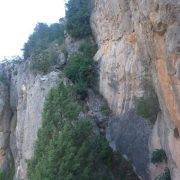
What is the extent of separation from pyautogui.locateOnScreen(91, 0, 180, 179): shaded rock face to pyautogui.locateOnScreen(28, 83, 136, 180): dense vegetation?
123 centimetres

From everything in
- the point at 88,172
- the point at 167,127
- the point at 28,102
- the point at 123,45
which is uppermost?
the point at 123,45

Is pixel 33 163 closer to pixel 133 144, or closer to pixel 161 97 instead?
pixel 133 144

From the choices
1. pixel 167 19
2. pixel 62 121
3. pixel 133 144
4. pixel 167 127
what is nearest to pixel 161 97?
pixel 167 127

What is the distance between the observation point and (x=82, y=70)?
3184 cm

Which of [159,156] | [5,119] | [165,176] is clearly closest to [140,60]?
[159,156]

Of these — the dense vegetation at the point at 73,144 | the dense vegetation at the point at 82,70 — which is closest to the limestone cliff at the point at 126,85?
the dense vegetation at the point at 82,70

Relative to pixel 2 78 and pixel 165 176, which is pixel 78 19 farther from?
pixel 165 176

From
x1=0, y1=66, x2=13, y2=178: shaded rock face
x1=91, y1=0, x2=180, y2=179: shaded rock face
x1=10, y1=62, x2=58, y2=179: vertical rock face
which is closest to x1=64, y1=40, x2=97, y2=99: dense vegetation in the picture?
x1=91, y1=0, x2=180, y2=179: shaded rock face

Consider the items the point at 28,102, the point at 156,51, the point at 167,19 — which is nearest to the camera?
the point at 167,19

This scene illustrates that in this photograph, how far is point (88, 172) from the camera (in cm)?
2562

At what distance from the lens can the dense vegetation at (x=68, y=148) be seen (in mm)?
25562

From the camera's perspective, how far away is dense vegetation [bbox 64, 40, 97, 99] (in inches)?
1246

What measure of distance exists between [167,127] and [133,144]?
19.7ft

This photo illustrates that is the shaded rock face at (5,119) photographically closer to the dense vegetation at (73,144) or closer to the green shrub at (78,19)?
the green shrub at (78,19)
